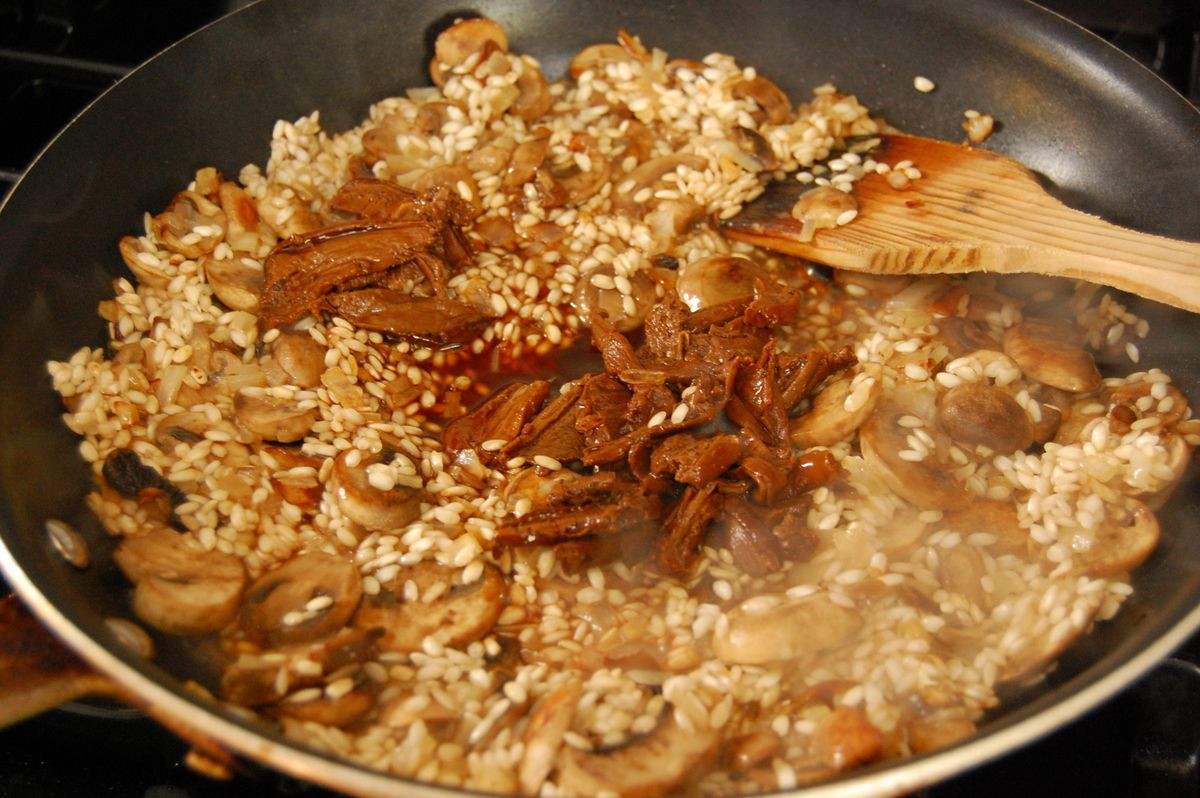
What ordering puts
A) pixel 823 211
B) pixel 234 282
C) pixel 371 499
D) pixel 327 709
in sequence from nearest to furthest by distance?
pixel 327 709
pixel 371 499
pixel 234 282
pixel 823 211

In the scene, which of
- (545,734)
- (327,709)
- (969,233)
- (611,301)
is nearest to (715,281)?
(611,301)

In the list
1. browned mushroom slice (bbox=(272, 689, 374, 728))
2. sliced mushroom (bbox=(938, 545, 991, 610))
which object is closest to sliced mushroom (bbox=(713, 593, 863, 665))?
sliced mushroom (bbox=(938, 545, 991, 610))

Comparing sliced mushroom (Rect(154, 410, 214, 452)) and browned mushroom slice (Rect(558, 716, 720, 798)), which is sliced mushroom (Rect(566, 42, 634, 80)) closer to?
sliced mushroom (Rect(154, 410, 214, 452))

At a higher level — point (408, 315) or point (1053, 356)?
point (408, 315)

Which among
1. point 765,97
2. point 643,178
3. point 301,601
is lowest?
point 301,601

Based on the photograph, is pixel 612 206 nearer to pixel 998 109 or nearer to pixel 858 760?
pixel 998 109

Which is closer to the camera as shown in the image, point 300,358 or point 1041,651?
point 1041,651

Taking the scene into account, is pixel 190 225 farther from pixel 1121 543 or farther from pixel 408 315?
pixel 1121 543
